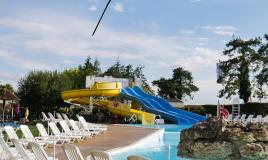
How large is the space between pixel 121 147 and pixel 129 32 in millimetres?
4188

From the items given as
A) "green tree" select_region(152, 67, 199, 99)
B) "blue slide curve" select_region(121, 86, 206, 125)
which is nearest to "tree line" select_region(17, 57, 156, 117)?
"blue slide curve" select_region(121, 86, 206, 125)

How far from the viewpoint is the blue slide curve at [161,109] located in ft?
104

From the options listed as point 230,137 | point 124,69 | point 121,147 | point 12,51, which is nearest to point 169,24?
point 230,137

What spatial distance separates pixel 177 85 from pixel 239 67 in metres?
19.9

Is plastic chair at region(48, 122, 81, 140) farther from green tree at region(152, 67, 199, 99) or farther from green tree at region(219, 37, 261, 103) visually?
green tree at region(152, 67, 199, 99)

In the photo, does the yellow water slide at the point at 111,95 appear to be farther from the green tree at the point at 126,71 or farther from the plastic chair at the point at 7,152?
the green tree at the point at 126,71

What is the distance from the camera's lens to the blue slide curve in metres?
31.8

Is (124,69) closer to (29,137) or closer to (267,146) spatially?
(29,137)

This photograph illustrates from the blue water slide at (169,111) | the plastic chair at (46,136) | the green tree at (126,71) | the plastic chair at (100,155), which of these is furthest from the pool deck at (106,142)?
the green tree at (126,71)

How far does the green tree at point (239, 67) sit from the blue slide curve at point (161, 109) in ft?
36.7

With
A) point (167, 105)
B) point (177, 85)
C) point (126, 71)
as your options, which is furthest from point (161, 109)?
point (126, 71)

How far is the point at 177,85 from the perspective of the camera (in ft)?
204

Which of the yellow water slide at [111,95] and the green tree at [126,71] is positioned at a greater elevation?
the green tree at [126,71]

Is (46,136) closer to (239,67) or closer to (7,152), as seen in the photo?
(7,152)
